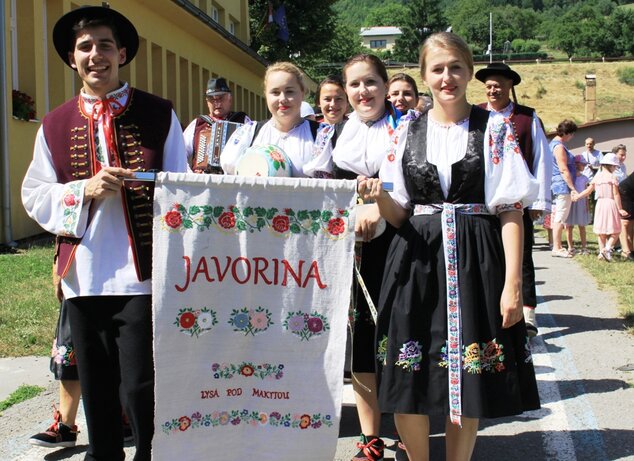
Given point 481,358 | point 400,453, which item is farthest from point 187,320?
point 400,453

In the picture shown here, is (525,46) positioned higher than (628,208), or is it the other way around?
(525,46)

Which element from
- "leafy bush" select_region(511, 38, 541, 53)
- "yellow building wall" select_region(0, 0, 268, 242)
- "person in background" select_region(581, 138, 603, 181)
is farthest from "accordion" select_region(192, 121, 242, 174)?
"leafy bush" select_region(511, 38, 541, 53)

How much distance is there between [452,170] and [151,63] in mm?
17017

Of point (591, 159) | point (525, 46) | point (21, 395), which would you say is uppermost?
point (525, 46)

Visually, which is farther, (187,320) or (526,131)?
(526,131)

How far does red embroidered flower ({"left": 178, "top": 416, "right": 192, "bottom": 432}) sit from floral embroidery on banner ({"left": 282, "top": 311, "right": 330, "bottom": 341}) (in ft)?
1.81

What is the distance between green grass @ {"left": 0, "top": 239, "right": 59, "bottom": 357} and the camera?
6.44 metres

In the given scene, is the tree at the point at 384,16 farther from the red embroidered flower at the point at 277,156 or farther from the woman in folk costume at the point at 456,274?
the woman in folk costume at the point at 456,274

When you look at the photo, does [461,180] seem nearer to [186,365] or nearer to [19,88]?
[186,365]

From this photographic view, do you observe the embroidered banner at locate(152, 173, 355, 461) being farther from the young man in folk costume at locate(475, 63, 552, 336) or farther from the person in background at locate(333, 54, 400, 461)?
the young man in folk costume at locate(475, 63, 552, 336)

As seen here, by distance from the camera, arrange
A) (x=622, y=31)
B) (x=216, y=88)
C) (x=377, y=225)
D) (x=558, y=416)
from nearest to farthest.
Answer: (x=377, y=225), (x=558, y=416), (x=216, y=88), (x=622, y=31)

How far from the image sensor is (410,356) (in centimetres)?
333

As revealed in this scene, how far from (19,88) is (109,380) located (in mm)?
10154

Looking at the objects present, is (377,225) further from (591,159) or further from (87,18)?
(591,159)
